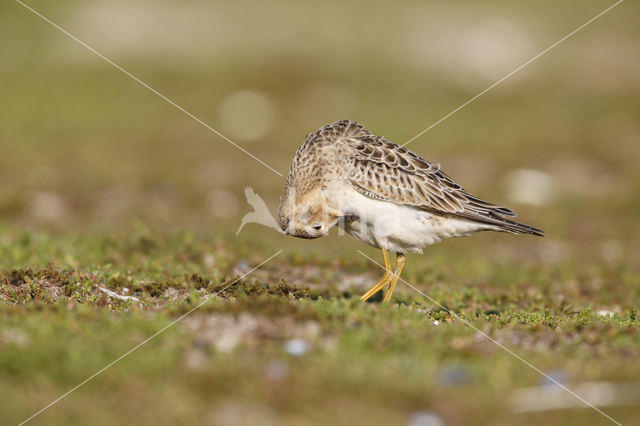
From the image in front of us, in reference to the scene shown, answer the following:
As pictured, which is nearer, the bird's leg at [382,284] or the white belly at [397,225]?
the white belly at [397,225]

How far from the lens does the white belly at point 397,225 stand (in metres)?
9.20

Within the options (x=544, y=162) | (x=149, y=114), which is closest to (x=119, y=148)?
(x=149, y=114)

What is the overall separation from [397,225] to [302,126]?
51.8 ft

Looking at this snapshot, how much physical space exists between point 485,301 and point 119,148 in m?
15.7

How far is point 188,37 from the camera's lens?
1227 inches

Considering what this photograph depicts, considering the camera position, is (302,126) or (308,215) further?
(302,126)

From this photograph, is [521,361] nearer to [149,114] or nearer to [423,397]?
[423,397]

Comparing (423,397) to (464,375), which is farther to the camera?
(464,375)

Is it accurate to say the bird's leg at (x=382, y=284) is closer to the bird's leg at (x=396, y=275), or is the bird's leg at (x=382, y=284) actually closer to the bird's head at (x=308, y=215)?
the bird's leg at (x=396, y=275)

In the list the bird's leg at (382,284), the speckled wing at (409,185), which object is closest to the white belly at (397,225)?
the speckled wing at (409,185)

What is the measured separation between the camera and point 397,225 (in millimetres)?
9297

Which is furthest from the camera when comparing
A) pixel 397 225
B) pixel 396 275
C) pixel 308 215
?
pixel 396 275

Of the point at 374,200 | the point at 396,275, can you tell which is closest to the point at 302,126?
the point at 396,275

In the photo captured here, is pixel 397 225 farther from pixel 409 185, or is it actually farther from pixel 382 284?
pixel 382 284
